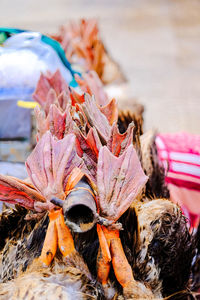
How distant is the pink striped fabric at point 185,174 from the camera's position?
68 cm

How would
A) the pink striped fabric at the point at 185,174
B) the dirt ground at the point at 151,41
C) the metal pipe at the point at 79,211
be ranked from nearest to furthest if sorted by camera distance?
the metal pipe at the point at 79,211 < the pink striped fabric at the point at 185,174 < the dirt ground at the point at 151,41

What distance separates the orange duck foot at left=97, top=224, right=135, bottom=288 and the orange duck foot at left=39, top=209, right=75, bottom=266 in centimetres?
3

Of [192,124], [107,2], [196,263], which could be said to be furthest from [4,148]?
[107,2]

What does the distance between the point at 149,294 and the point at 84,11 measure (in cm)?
289

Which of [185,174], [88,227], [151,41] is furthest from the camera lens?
[151,41]

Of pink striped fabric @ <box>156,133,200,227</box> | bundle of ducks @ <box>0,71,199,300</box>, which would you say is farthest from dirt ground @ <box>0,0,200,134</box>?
bundle of ducks @ <box>0,71,199,300</box>

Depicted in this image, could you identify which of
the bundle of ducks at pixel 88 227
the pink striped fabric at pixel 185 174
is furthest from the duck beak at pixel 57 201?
the pink striped fabric at pixel 185 174

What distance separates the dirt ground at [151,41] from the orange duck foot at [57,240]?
2.62 ft

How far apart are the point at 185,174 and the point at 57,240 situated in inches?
15.6

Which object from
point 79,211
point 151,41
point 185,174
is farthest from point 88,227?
point 151,41

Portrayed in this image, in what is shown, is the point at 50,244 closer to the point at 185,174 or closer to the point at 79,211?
the point at 79,211

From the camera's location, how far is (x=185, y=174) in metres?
0.69

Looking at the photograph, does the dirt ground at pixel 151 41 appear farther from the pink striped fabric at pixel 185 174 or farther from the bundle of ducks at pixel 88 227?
the bundle of ducks at pixel 88 227

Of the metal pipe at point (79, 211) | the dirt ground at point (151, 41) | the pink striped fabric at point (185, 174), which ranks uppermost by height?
the dirt ground at point (151, 41)
